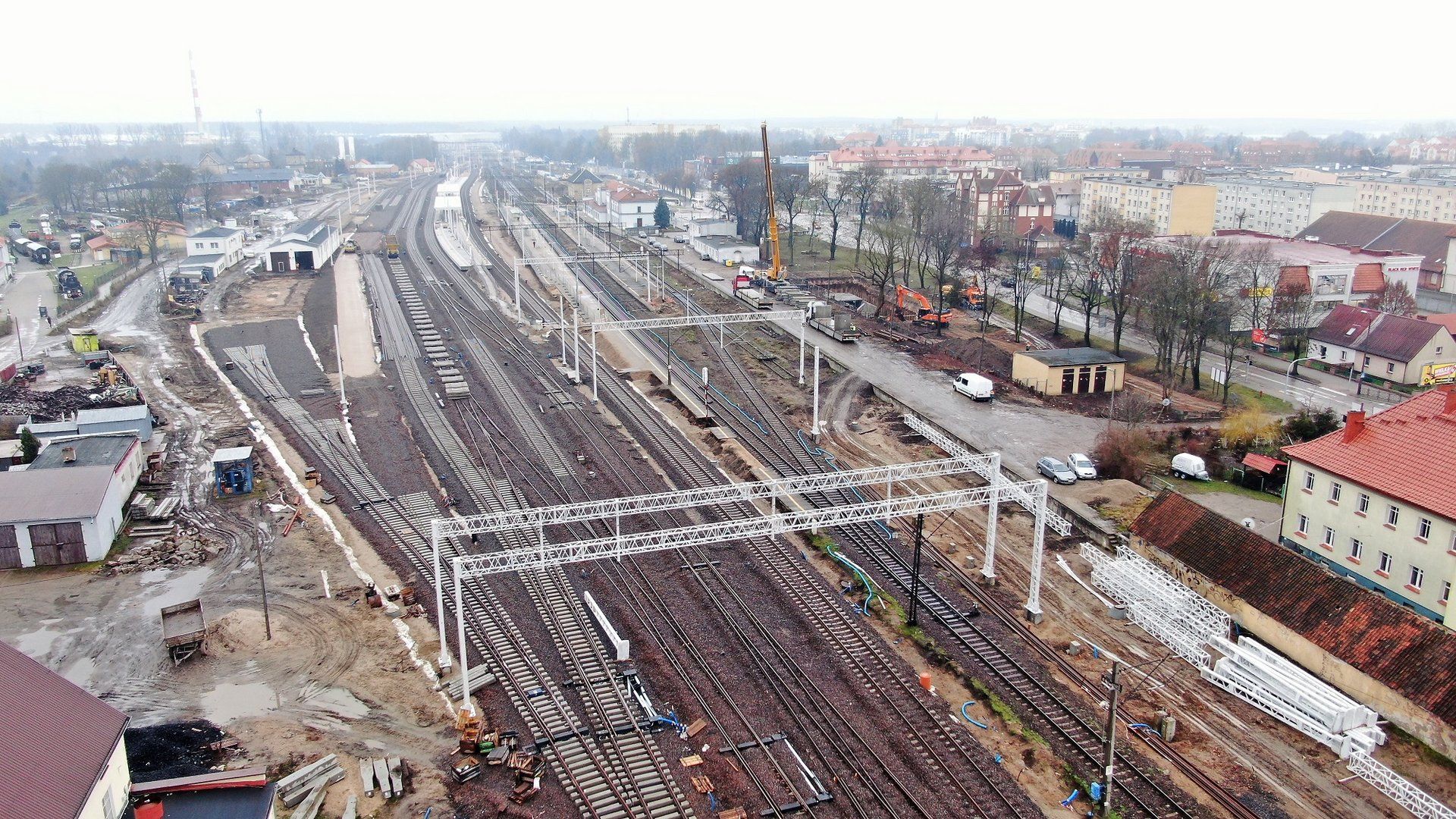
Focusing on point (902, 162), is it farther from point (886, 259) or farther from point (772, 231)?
point (772, 231)

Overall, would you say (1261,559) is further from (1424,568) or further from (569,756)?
(569,756)

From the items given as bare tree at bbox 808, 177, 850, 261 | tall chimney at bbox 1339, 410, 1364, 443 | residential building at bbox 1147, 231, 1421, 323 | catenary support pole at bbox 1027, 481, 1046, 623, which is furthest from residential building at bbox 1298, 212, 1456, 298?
catenary support pole at bbox 1027, 481, 1046, 623

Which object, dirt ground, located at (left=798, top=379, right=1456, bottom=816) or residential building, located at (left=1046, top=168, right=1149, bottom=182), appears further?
residential building, located at (left=1046, top=168, right=1149, bottom=182)

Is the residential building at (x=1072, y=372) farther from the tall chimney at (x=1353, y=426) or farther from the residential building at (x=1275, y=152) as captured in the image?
the residential building at (x=1275, y=152)

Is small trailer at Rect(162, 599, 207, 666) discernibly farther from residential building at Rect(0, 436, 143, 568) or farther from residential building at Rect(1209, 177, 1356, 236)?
residential building at Rect(1209, 177, 1356, 236)

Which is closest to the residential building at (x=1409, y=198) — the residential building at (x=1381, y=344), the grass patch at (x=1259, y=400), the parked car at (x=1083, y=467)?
the residential building at (x=1381, y=344)

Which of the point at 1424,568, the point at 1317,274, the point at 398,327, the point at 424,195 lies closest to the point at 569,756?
the point at 1424,568

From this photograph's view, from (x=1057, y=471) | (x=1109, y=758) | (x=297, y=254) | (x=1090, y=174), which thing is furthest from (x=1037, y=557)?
(x=1090, y=174)
